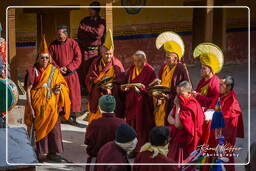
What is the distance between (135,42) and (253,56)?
329 cm

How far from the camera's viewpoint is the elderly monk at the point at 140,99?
12125mm

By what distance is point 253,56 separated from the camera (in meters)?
19.6

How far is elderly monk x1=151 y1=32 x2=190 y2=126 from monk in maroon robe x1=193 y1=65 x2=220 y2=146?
0.43m

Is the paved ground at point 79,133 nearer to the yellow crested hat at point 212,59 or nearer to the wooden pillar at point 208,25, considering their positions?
the wooden pillar at point 208,25

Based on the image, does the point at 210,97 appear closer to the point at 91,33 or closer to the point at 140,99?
the point at 140,99

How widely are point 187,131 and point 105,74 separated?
214 centimetres

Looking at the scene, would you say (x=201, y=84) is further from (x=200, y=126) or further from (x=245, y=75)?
(x=245, y=75)

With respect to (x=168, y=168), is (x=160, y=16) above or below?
above

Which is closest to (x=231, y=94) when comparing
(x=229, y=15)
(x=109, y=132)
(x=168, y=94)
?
(x=168, y=94)

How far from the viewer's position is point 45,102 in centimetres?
1188

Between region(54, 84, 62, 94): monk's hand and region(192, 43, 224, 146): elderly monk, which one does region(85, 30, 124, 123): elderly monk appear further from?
region(192, 43, 224, 146): elderly monk

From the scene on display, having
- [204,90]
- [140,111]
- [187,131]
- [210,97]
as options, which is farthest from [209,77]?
[140,111]

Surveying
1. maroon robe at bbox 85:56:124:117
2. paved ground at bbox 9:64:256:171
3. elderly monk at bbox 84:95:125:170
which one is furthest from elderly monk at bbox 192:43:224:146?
elderly monk at bbox 84:95:125:170

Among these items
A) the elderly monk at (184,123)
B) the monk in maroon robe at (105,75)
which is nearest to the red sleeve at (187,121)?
the elderly monk at (184,123)
